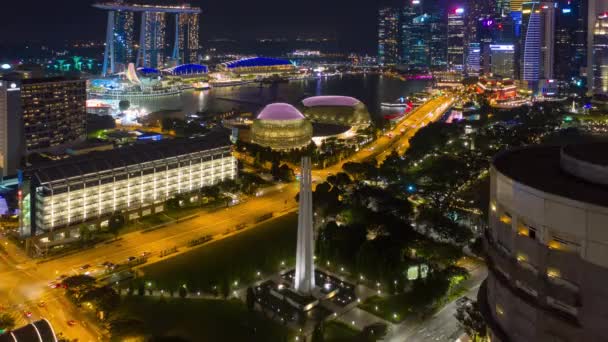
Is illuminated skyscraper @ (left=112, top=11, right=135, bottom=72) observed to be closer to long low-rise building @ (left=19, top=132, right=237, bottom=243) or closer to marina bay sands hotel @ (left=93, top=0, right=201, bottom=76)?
marina bay sands hotel @ (left=93, top=0, right=201, bottom=76)

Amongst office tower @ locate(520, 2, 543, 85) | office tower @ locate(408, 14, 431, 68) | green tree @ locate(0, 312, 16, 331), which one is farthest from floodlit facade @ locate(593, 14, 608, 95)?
office tower @ locate(408, 14, 431, 68)

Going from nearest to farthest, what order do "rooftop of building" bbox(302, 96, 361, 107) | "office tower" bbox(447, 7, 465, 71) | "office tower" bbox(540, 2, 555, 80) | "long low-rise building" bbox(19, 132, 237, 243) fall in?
"long low-rise building" bbox(19, 132, 237, 243), "rooftop of building" bbox(302, 96, 361, 107), "office tower" bbox(540, 2, 555, 80), "office tower" bbox(447, 7, 465, 71)

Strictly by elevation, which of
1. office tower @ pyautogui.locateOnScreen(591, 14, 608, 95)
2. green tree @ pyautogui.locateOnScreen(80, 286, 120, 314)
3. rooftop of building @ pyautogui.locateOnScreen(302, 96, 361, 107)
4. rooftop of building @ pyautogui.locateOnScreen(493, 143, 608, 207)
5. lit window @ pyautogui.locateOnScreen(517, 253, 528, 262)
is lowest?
green tree @ pyautogui.locateOnScreen(80, 286, 120, 314)

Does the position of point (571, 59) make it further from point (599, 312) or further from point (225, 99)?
point (599, 312)

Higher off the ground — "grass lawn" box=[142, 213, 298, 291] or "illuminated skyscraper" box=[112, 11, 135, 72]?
"illuminated skyscraper" box=[112, 11, 135, 72]

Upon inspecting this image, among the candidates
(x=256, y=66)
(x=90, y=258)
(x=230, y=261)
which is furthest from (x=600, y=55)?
(x=90, y=258)

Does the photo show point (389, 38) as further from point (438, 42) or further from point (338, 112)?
point (338, 112)

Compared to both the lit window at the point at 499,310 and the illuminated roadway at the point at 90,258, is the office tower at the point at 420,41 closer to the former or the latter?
the illuminated roadway at the point at 90,258
